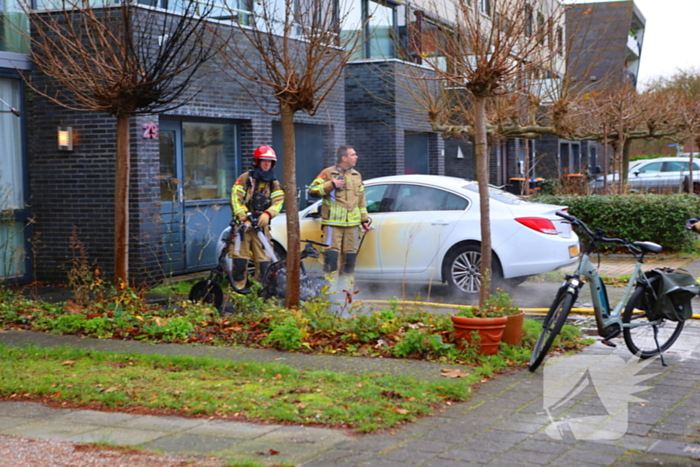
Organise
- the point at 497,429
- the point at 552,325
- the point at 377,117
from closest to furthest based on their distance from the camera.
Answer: the point at 497,429, the point at 552,325, the point at 377,117

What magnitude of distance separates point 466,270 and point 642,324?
158 inches

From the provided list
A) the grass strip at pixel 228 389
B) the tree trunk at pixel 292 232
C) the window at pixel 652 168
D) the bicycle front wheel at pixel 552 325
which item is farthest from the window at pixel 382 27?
the window at pixel 652 168

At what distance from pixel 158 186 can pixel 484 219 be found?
20.2ft

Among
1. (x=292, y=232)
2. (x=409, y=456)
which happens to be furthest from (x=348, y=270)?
(x=409, y=456)

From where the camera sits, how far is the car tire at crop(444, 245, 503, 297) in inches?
427

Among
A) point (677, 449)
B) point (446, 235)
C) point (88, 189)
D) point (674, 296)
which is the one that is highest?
point (88, 189)

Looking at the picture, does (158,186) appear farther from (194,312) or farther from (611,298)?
(611,298)

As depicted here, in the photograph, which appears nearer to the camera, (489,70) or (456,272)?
(489,70)

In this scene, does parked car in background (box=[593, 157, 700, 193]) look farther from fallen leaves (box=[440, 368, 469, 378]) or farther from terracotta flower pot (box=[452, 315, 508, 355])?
fallen leaves (box=[440, 368, 469, 378])

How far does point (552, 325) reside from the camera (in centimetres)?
669

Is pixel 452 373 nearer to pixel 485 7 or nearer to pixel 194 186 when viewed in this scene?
pixel 485 7

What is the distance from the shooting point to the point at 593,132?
22.8m

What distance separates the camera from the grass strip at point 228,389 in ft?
17.7

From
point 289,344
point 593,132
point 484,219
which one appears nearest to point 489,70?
point 484,219
